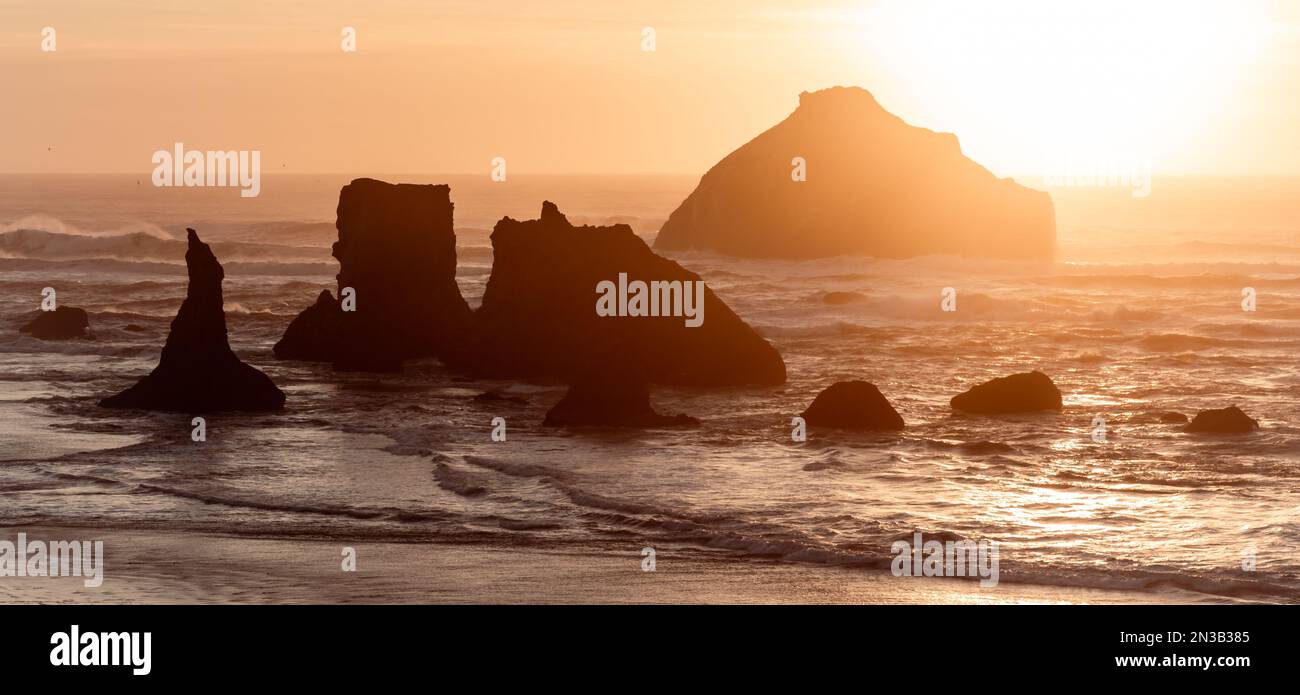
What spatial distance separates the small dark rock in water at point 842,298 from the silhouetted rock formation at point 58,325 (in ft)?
110

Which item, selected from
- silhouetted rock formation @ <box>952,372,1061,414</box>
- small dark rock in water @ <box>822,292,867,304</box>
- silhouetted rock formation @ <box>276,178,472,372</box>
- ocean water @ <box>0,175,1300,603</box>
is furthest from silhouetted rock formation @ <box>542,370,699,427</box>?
small dark rock in water @ <box>822,292,867,304</box>

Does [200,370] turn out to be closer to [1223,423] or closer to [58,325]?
[58,325]

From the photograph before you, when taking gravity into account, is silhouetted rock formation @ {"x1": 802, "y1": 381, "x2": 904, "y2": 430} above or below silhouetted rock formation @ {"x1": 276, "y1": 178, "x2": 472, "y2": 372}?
below

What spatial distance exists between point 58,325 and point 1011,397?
34.7m

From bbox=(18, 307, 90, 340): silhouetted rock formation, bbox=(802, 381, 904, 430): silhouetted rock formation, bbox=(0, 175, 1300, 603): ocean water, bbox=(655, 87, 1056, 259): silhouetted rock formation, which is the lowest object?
bbox=(0, 175, 1300, 603): ocean water

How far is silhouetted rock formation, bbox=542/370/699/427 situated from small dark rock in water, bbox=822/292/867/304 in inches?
1490

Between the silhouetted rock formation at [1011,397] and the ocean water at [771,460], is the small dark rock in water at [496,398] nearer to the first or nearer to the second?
Result: the ocean water at [771,460]

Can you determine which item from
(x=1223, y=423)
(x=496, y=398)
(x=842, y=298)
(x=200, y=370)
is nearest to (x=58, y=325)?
(x=200, y=370)

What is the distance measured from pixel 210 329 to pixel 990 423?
18635 millimetres

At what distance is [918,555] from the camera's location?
21.3 metres

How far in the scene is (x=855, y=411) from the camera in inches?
1335

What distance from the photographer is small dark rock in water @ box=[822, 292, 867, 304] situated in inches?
2835

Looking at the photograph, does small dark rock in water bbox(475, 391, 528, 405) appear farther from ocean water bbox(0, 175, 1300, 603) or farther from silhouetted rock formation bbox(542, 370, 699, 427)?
silhouetted rock formation bbox(542, 370, 699, 427)
